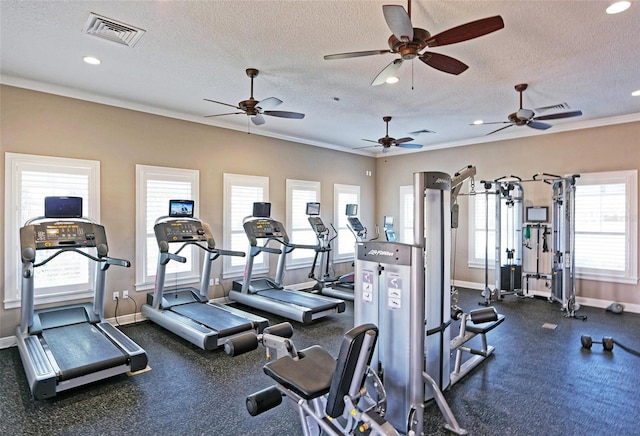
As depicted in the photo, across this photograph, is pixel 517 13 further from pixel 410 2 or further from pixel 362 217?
pixel 362 217

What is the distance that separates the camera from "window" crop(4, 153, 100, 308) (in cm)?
414

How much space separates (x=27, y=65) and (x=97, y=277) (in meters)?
2.39

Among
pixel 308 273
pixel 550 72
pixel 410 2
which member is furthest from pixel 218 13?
pixel 308 273

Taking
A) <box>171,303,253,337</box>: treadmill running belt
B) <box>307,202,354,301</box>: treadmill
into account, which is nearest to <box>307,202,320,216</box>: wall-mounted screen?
<box>307,202,354,301</box>: treadmill

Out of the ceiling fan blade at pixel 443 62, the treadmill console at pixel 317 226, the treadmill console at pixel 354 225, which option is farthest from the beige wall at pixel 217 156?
the ceiling fan blade at pixel 443 62

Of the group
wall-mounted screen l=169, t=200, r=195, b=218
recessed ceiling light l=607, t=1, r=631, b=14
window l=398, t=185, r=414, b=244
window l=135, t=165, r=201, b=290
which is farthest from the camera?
window l=398, t=185, r=414, b=244

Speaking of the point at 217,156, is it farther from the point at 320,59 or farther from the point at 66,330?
the point at 66,330

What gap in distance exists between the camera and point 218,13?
2822 millimetres

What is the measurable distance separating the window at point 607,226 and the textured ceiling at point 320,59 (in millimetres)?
1006

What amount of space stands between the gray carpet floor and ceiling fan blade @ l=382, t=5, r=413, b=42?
2.75 meters

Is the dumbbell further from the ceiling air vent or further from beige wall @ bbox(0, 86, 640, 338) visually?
the ceiling air vent

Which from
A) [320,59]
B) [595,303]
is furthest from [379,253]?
[595,303]

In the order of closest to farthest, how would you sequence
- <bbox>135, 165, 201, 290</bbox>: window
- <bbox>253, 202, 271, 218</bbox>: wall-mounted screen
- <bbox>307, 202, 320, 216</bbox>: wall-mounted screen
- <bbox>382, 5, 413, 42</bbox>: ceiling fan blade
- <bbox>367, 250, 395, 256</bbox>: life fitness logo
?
1. <bbox>382, 5, 413, 42</bbox>: ceiling fan blade
2. <bbox>367, 250, 395, 256</bbox>: life fitness logo
3. <bbox>135, 165, 201, 290</bbox>: window
4. <bbox>253, 202, 271, 218</bbox>: wall-mounted screen
5. <bbox>307, 202, 320, 216</bbox>: wall-mounted screen

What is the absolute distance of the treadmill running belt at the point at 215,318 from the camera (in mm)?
4199
